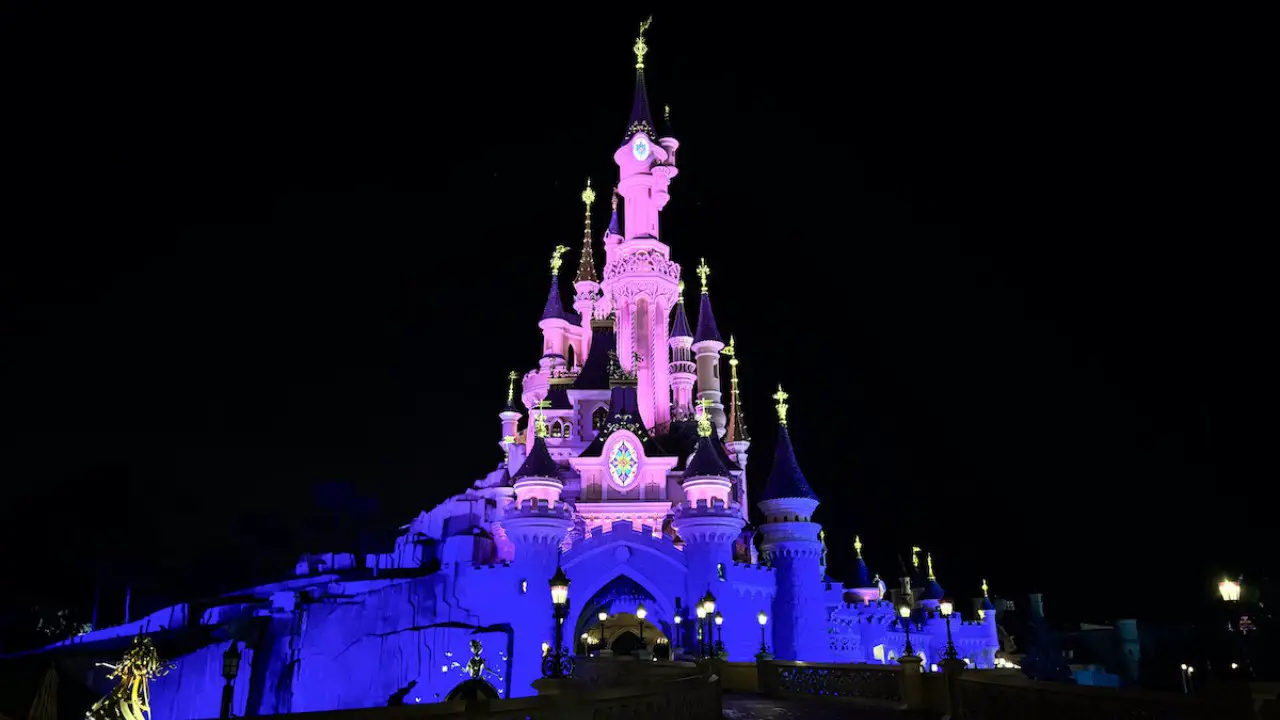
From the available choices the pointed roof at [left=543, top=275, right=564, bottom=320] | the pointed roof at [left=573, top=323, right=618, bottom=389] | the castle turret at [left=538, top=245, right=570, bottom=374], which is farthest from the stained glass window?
the pointed roof at [left=543, top=275, right=564, bottom=320]

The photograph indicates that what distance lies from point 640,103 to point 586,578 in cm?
3097

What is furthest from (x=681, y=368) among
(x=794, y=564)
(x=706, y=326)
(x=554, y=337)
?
(x=794, y=564)

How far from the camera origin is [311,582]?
Result: 3934 cm

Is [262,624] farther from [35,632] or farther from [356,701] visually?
[35,632]

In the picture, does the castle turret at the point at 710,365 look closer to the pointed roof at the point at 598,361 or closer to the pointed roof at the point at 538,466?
the pointed roof at the point at 598,361

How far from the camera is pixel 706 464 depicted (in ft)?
116

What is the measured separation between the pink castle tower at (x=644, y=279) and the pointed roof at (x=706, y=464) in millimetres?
8354

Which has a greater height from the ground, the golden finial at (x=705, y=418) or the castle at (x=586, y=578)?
the golden finial at (x=705, y=418)

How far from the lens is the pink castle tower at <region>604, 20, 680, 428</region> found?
45.6m

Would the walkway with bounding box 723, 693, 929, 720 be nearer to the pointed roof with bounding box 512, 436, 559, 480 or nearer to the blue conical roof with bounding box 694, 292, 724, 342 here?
the pointed roof with bounding box 512, 436, 559, 480

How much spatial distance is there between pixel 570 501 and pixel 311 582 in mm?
12681

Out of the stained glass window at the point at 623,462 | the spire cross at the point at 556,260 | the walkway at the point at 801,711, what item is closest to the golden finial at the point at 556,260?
the spire cross at the point at 556,260

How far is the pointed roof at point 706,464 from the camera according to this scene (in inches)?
1380

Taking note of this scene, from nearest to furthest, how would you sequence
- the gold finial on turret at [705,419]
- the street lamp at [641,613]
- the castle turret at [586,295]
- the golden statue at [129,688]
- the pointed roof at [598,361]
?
the golden statue at [129,688], the street lamp at [641,613], the gold finial on turret at [705,419], the pointed roof at [598,361], the castle turret at [586,295]
